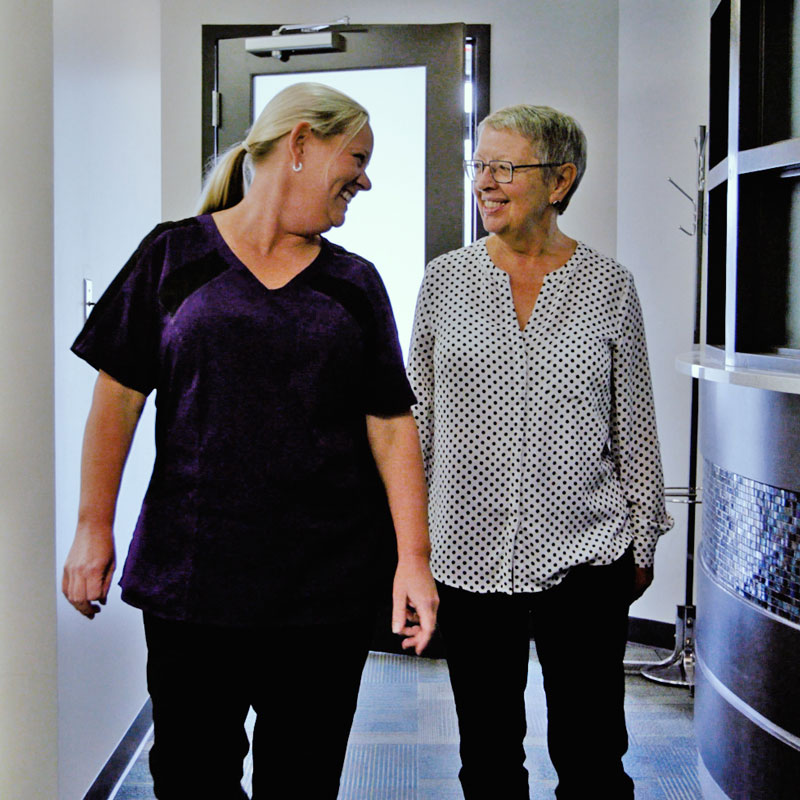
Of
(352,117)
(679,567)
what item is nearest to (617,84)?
(679,567)

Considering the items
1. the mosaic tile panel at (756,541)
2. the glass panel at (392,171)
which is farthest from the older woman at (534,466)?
the glass panel at (392,171)

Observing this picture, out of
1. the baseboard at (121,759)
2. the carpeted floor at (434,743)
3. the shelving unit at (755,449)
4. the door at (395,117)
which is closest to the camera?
the shelving unit at (755,449)

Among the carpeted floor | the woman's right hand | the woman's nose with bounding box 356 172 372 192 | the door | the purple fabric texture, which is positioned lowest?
the carpeted floor

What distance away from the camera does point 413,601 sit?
4.80ft

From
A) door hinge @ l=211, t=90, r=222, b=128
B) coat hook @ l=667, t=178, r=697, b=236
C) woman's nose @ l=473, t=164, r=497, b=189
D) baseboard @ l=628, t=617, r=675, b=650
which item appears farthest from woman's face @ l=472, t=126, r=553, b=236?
baseboard @ l=628, t=617, r=675, b=650

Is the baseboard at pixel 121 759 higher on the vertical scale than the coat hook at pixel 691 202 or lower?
lower

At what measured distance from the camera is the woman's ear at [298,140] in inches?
55.7

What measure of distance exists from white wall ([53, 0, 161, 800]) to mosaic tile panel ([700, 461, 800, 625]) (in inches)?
55.0

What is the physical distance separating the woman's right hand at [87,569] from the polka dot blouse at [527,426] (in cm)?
64

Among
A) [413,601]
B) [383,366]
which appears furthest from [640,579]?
[383,366]

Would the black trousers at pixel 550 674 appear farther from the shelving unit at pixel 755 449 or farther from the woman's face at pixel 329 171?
the woman's face at pixel 329 171

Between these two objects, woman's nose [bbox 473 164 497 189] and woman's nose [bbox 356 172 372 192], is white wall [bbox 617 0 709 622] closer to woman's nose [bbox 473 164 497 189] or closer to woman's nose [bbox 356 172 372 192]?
woman's nose [bbox 473 164 497 189]

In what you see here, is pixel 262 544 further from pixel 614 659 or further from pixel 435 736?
pixel 435 736

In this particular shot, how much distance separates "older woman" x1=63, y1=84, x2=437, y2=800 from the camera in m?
1.37
